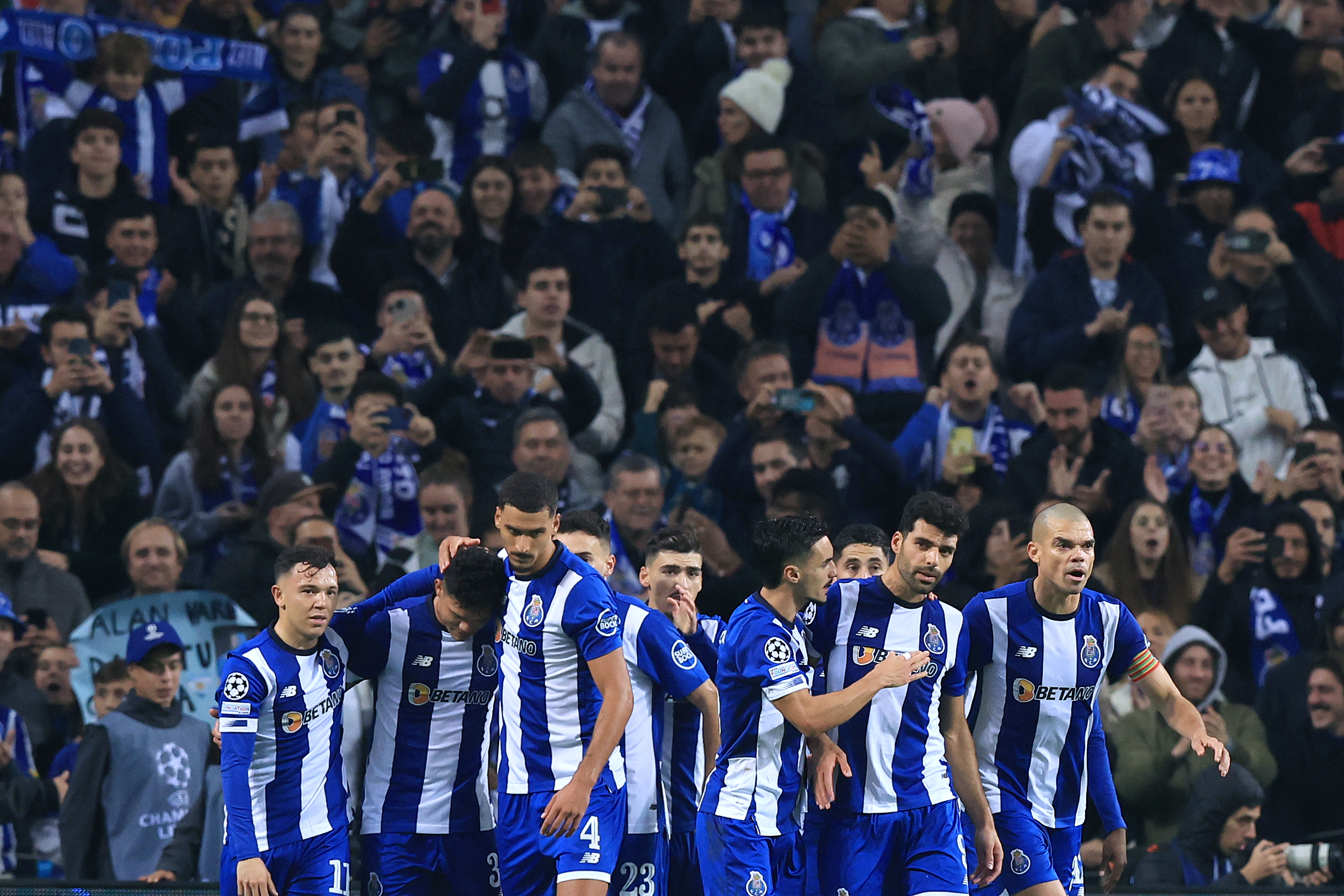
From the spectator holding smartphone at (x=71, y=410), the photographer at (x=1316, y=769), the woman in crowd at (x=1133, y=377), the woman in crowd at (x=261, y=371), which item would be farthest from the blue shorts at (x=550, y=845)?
the woman in crowd at (x=1133, y=377)

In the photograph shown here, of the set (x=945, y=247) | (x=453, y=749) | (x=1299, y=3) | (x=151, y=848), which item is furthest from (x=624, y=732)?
(x=1299, y=3)

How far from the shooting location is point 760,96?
42.0 feet

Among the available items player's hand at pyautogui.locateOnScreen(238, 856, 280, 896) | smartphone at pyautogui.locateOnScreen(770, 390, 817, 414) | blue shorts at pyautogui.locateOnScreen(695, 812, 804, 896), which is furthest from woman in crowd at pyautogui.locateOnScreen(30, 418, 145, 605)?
blue shorts at pyautogui.locateOnScreen(695, 812, 804, 896)

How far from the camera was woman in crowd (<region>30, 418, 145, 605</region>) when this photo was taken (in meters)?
10.7

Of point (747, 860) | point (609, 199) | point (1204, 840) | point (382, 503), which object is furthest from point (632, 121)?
point (747, 860)

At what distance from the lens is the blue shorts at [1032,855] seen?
281 inches

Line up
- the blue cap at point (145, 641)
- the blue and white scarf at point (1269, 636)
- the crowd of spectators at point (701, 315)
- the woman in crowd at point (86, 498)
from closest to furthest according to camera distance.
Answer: the blue cap at point (145, 641) → the crowd of spectators at point (701, 315) → the blue and white scarf at point (1269, 636) → the woman in crowd at point (86, 498)

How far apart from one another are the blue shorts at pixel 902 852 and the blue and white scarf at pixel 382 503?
4673mm

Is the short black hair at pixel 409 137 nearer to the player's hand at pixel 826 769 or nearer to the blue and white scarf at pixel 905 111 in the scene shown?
the blue and white scarf at pixel 905 111

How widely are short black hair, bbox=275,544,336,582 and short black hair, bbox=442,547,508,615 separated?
0.49m

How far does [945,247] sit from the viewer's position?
12383 mm

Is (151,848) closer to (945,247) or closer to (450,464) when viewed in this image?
(450,464)

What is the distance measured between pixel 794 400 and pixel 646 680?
3.95 meters

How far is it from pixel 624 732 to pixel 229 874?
65.2 inches
